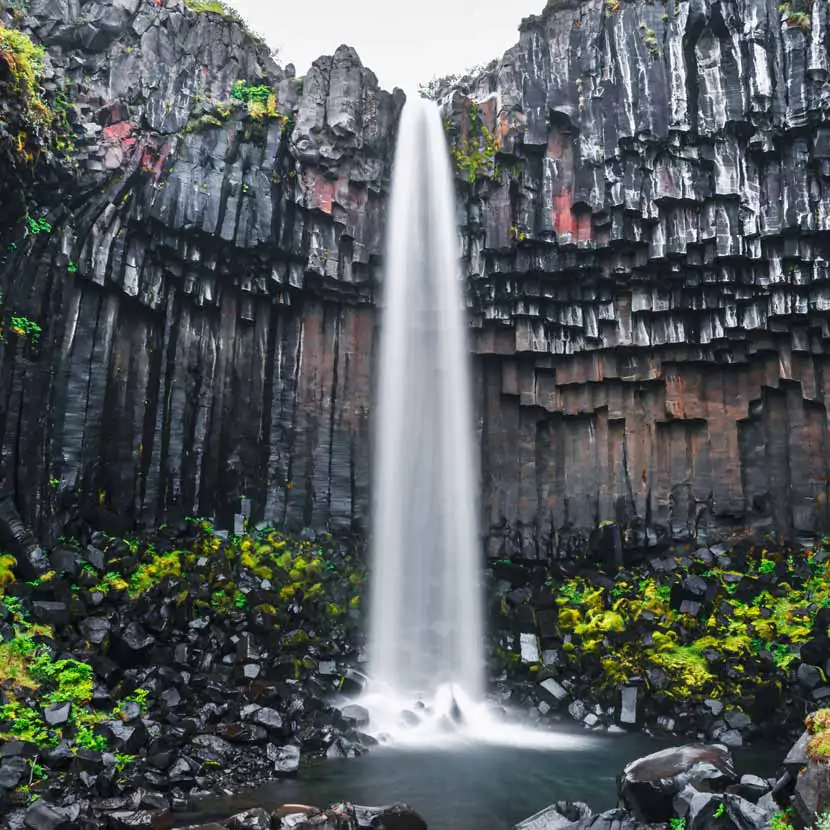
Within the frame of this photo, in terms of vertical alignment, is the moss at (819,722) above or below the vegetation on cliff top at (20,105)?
below

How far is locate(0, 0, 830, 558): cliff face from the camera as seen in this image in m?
18.0

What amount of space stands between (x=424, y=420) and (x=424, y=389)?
2.90ft

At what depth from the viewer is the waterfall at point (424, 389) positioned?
19969mm

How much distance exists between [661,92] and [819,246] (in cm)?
564

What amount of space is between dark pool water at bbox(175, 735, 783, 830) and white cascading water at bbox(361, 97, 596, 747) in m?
5.57

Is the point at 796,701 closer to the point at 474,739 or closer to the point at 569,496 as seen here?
the point at 474,739

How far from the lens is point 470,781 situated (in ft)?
38.2

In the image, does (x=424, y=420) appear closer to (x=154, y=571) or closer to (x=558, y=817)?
(x=154, y=571)

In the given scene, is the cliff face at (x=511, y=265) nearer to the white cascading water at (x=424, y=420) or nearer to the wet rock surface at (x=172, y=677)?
the white cascading water at (x=424, y=420)

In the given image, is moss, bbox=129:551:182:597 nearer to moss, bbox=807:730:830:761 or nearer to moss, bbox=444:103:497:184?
moss, bbox=807:730:830:761

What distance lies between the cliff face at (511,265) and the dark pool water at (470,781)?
25.7 feet

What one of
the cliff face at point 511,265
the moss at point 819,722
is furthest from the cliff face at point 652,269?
the moss at point 819,722

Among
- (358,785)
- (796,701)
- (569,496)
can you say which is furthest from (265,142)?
(796,701)

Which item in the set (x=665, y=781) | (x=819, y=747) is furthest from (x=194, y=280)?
(x=819, y=747)
